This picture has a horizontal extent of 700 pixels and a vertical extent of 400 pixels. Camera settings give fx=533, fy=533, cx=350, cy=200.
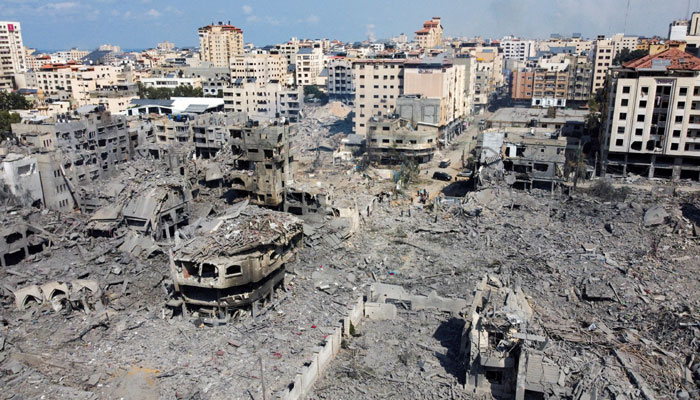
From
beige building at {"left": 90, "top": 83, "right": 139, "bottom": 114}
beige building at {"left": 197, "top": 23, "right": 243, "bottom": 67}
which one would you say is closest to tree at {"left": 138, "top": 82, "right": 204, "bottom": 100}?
beige building at {"left": 90, "top": 83, "right": 139, "bottom": 114}

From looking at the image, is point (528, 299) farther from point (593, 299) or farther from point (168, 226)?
point (168, 226)

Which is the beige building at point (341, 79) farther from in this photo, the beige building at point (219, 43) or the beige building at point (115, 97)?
the beige building at point (219, 43)

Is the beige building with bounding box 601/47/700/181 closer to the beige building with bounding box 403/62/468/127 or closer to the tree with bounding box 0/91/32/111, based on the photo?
the beige building with bounding box 403/62/468/127

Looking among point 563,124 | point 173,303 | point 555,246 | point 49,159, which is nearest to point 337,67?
A: point 563,124

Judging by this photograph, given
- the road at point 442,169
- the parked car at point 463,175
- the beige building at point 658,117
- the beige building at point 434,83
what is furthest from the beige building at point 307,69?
the beige building at point 658,117

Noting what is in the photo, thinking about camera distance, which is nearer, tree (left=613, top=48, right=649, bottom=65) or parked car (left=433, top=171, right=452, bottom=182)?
parked car (left=433, top=171, right=452, bottom=182)

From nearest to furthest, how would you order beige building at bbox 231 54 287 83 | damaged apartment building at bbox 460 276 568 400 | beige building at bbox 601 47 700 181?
1. damaged apartment building at bbox 460 276 568 400
2. beige building at bbox 601 47 700 181
3. beige building at bbox 231 54 287 83
